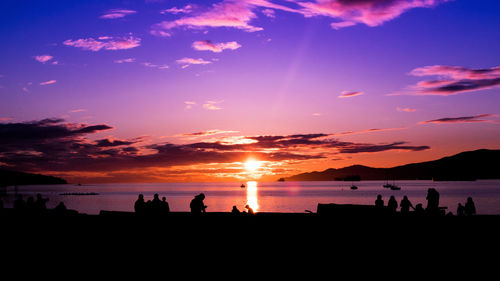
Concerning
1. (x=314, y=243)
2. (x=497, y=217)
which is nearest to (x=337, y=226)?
(x=314, y=243)

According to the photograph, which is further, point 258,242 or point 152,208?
point 152,208

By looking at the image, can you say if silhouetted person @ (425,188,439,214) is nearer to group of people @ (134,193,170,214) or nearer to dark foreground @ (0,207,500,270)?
dark foreground @ (0,207,500,270)

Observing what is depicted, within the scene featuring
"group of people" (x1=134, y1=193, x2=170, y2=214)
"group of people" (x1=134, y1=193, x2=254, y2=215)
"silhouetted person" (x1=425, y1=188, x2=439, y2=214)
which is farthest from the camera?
"silhouetted person" (x1=425, y1=188, x2=439, y2=214)

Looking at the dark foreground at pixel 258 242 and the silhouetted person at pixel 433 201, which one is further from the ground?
the silhouetted person at pixel 433 201

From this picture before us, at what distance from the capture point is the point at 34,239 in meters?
16.9

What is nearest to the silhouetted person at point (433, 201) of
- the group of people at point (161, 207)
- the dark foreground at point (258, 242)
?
the dark foreground at point (258, 242)

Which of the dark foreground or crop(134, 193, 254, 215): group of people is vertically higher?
crop(134, 193, 254, 215): group of people

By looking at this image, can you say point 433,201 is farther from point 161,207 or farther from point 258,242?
point 161,207

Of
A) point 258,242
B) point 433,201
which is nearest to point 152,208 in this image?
point 258,242

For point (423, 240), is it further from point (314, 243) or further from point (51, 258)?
point (51, 258)

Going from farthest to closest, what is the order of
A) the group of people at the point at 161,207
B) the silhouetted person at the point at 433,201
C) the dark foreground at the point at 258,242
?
the silhouetted person at the point at 433,201
the group of people at the point at 161,207
the dark foreground at the point at 258,242

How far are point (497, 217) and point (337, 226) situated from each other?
20.5 ft

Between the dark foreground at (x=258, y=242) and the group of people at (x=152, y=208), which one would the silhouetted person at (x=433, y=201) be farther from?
the group of people at (x=152, y=208)

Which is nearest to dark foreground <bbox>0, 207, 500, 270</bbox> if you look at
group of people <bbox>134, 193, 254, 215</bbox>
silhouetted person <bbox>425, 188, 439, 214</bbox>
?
group of people <bbox>134, 193, 254, 215</bbox>
